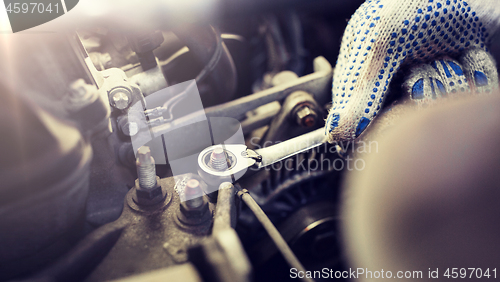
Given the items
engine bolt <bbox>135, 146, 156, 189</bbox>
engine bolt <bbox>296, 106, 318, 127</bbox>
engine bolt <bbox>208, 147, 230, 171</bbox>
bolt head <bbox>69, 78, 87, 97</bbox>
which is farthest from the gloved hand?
bolt head <bbox>69, 78, 87, 97</bbox>

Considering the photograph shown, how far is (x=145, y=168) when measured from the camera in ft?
2.12

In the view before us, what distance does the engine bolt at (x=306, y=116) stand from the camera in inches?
36.6

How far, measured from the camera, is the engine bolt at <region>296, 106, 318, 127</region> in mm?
931

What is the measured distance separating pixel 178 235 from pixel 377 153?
0.51 meters

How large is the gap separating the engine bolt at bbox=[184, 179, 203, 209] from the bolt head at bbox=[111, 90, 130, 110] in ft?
0.80

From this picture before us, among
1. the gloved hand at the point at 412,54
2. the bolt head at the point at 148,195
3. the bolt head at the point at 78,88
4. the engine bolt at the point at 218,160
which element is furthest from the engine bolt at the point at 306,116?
the bolt head at the point at 78,88

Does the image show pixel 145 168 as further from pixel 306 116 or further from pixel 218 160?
pixel 306 116

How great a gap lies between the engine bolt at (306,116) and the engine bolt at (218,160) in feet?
1.11

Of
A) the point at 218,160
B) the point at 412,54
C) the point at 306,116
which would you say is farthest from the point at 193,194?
the point at 412,54

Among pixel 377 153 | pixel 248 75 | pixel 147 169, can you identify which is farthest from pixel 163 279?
pixel 248 75

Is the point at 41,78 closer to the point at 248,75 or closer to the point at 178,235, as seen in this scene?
the point at 178,235

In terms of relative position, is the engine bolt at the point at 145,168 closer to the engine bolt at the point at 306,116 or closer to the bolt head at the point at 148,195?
the bolt head at the point at 148,195

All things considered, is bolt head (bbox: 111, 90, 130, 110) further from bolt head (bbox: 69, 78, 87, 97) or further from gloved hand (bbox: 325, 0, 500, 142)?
gloved hand (bbox: 325, 0, 500, 142)

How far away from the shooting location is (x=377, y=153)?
2.33 ft
